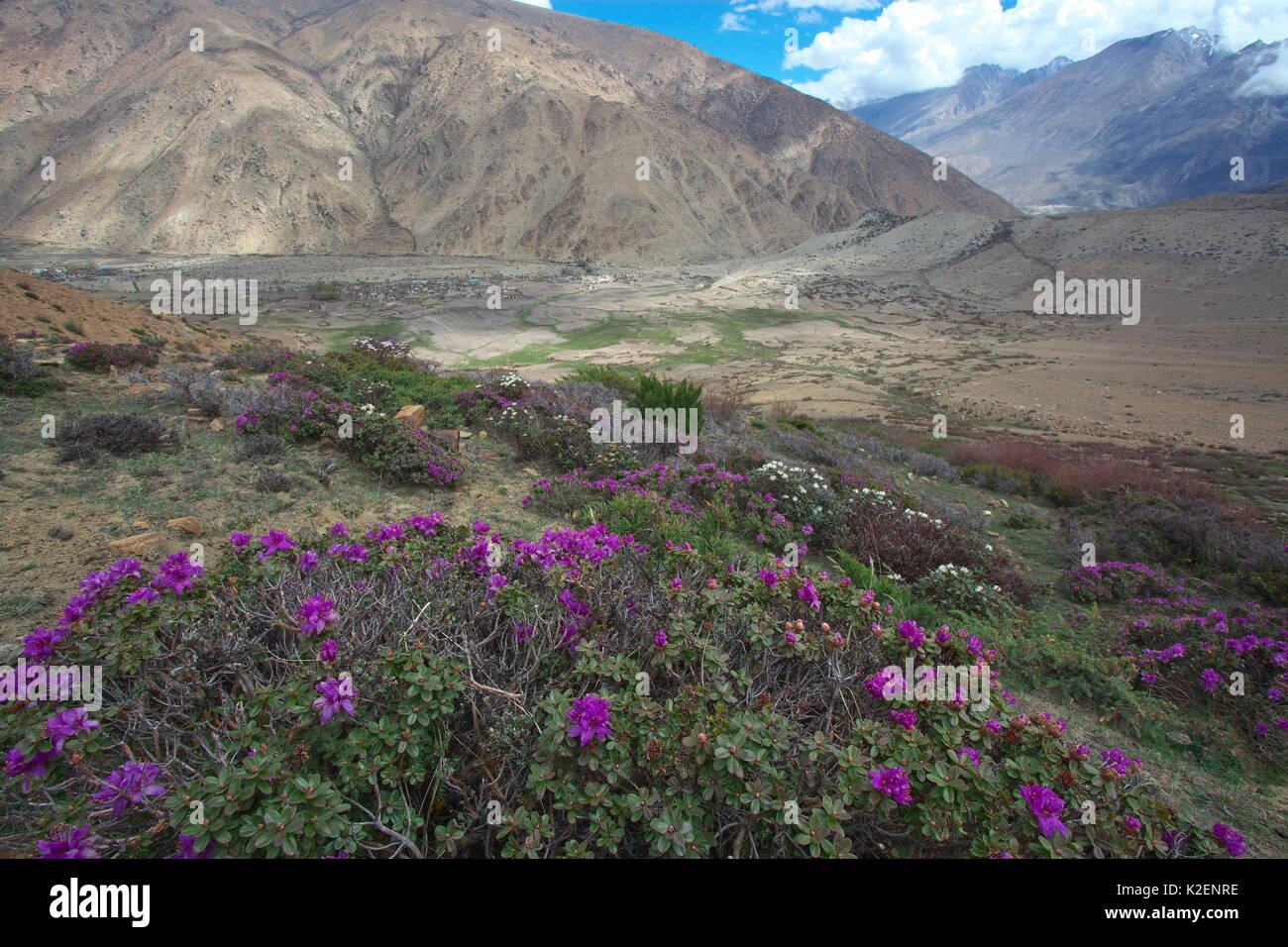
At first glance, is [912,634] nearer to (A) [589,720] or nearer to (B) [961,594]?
(A) [589,720]

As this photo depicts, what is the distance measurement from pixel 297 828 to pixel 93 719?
838 mm

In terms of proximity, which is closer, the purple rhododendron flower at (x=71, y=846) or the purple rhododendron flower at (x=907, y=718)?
the purple rhododendron flower at (x=71, y=846)

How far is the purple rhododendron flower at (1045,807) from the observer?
5.23 ft

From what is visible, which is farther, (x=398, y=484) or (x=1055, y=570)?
(x=1055, y=570)

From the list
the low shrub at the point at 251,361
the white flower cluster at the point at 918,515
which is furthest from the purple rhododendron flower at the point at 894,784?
the low shrub at the point at 251,361

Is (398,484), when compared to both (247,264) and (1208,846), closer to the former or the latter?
(1208,846)

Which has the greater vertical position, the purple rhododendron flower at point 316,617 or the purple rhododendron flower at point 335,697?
the purple rhododendron flower at point 316,617

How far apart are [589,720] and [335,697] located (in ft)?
2.49

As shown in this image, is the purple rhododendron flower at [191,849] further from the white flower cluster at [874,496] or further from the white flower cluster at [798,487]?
the white flower cluster at [874,496]

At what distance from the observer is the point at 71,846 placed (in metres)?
1.31

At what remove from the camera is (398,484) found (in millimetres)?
5359

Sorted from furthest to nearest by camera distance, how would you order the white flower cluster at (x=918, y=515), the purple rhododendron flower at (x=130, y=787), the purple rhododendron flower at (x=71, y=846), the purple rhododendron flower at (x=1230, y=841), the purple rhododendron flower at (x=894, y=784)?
the white flower cluster at (x=918, y=515)
the purple rhododendron flower at (x=1230, y=841)
the purple rhododendron flower at (x=894, y=784)
the purple rhododendron flower at (x=130, y=787)
the purple rhododendron flower at (x=71, y=846)

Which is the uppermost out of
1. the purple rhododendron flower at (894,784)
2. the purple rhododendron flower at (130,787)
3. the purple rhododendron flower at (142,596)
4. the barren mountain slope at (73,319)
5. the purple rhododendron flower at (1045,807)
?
the barren mountain slope at (73,319)
